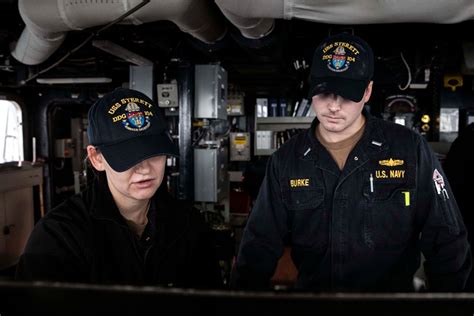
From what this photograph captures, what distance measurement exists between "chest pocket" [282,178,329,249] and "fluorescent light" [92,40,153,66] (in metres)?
2.32

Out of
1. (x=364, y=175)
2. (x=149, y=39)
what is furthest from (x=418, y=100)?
(x=364, y=175)

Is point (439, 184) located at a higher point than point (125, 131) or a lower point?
lower

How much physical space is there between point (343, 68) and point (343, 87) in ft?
0.32

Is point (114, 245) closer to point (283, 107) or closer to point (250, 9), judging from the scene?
point (250, 9)

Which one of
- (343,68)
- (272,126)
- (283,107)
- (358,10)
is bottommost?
(272,126)

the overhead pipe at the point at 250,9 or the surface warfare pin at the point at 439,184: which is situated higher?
the overhead pipe at the point at 250,9

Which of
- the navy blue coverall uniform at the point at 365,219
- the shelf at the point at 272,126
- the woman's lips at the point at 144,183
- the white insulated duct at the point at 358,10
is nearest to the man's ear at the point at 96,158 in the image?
the woman's lips at the point at 144,183

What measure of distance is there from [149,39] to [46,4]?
1.03m

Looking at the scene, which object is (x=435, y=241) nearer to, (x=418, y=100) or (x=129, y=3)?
(x=129, y=3)

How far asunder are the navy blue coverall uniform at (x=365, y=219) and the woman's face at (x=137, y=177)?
2.14 ft

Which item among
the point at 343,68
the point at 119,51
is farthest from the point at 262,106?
the point at 343,68

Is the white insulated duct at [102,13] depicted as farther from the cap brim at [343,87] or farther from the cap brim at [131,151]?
the cap brim at [131,151]

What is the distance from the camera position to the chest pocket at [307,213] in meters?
1.74

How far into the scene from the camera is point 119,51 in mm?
3709
